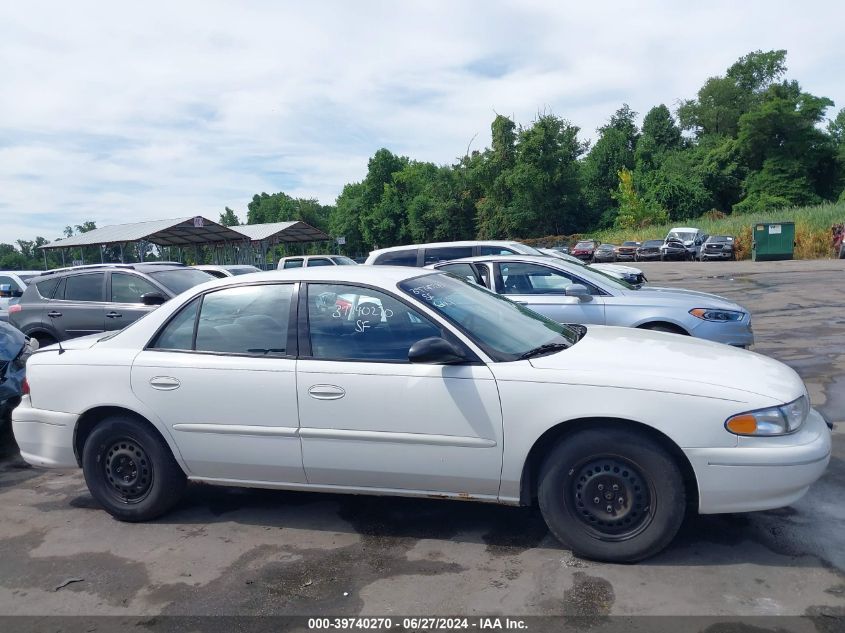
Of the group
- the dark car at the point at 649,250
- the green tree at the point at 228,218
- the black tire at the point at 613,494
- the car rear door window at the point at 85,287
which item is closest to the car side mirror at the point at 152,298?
the car rear door window at the point at 85,287

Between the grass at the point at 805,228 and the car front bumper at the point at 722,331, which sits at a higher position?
the grass at the point at 805,228

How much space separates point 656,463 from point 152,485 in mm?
3093

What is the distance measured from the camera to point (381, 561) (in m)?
3.70

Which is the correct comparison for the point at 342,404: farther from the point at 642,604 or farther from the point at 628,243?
the point at 628,243

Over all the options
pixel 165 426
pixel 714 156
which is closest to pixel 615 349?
pixel 165 426

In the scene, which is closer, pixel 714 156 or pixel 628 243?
pixel 628 243

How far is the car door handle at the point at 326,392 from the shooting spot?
3855 millimetres

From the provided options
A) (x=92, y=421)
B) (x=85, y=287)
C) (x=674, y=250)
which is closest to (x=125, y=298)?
(x=85, y=287)

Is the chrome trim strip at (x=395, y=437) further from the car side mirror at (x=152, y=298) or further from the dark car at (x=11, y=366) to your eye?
the car side mirror at (x=152, y=298)

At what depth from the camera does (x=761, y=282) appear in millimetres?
20500

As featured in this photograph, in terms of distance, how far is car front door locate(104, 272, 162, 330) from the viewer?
8.82 metres

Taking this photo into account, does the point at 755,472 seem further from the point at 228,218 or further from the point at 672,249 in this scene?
the point at 228,218

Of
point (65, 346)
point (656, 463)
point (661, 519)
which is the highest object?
point (65, 346)

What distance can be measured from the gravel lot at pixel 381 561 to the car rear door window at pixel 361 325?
112 cm
